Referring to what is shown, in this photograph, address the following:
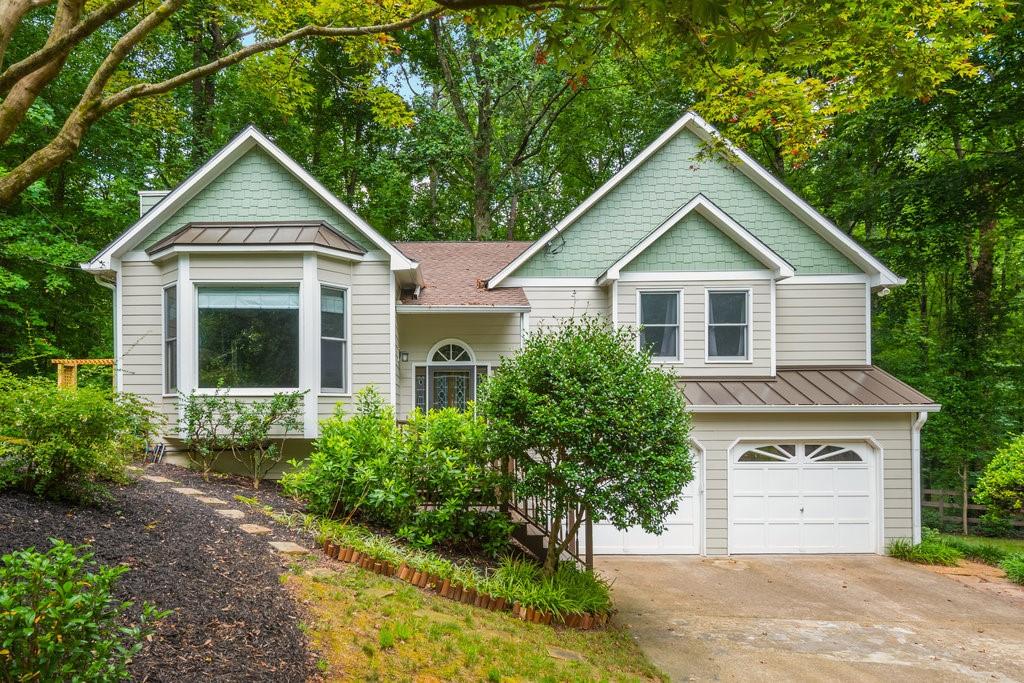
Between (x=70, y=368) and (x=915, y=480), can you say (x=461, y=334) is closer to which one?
(x=70, y=368)

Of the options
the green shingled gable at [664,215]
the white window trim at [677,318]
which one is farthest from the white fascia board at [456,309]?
the white window trim at [677,318]

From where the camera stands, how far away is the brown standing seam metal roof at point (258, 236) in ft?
31.7

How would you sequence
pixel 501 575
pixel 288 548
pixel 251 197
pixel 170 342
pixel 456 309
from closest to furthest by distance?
pixel 288 548 < pixel 501 575 < pixel 170 342 < pixel 251 197 < pixel 456 309

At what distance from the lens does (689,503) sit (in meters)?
10.7

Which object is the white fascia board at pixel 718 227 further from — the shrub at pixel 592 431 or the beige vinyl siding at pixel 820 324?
the shrub at pixel 592 431

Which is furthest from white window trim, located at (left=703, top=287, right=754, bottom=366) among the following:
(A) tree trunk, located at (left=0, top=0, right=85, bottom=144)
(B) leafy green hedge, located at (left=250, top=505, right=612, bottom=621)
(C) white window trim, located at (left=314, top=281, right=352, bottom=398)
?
(A) tree trunk, located at (left=0, top=0, right=85, bottom=144)

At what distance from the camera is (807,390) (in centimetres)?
1082

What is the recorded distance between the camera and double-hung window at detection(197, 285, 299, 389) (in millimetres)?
9664

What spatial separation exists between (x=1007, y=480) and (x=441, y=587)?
10150mm

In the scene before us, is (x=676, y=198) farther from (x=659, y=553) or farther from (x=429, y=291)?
(x=659, y=553)

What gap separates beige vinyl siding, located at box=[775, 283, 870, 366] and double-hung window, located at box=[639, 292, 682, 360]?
6.99ft

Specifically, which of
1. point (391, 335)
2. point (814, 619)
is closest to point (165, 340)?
point (391, 335)

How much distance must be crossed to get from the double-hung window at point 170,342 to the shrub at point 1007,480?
551 inches

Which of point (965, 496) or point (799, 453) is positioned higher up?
point (799, 453)
